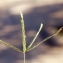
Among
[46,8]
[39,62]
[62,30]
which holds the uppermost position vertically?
[46,8]

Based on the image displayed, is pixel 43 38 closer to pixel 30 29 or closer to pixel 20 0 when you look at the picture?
pixel 30 29

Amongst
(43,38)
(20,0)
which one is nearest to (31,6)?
(20,0)

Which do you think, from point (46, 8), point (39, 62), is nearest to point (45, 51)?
point (39, 62)

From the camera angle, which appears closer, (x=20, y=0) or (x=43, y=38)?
(x=43, y=38)

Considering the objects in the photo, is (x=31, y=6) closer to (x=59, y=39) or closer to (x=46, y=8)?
(x=46, y=8)

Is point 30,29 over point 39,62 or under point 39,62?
over

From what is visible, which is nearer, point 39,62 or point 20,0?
point 39,62
